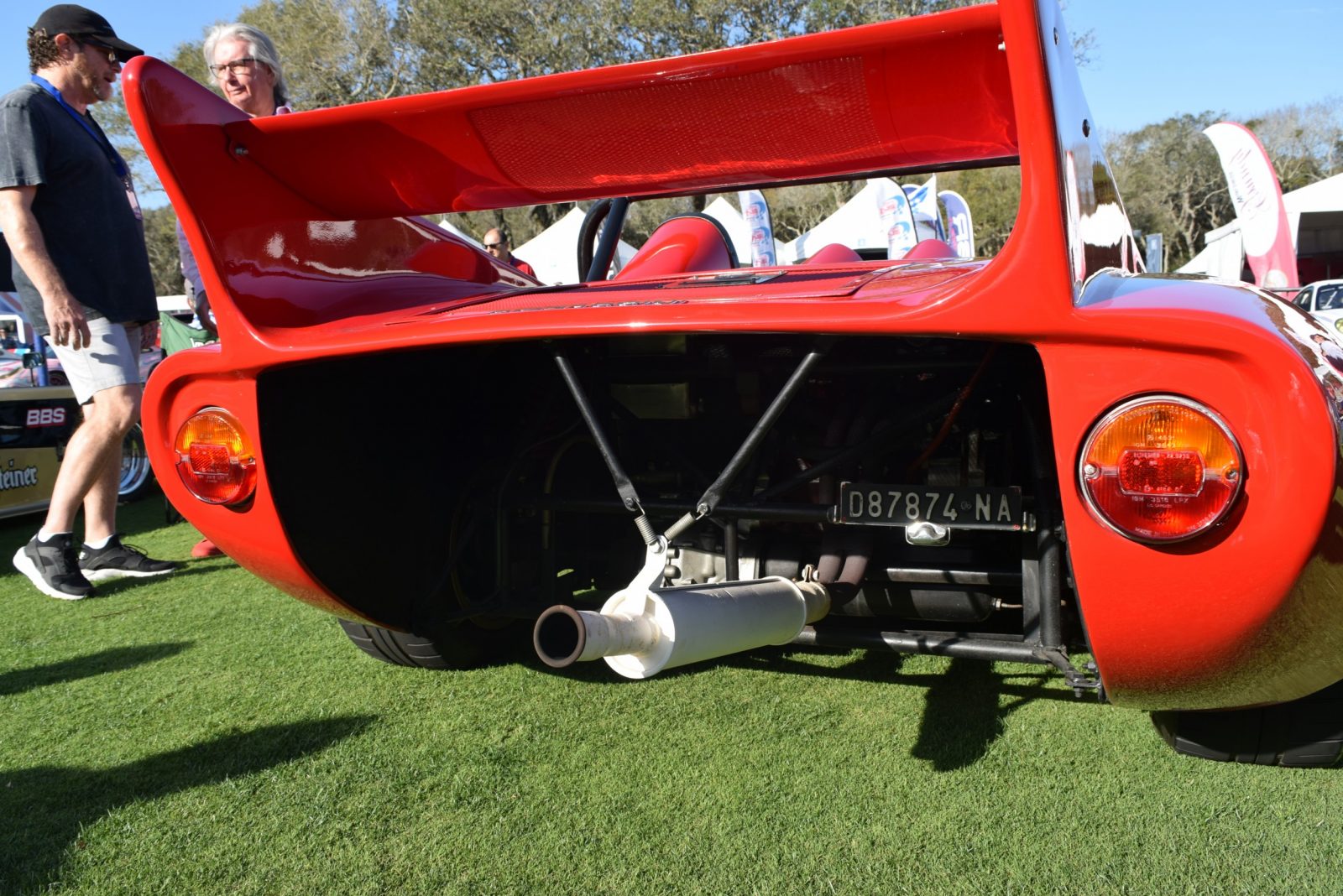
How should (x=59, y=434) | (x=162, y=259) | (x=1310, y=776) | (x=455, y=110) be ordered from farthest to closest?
(x=162, y=259) → (x=59, y=434) → (x=1310, y=776) → (x=455, y=110)

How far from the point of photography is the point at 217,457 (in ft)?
6.21

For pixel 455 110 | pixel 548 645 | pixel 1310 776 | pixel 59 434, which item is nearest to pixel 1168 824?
pixel 1310 776

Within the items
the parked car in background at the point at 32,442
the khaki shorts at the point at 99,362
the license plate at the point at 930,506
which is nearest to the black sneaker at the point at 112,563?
the khaki shorts at the point at 99,362

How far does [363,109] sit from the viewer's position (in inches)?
65.7

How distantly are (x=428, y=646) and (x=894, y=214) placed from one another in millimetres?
13664

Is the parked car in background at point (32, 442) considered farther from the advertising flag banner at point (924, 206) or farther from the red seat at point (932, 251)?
the advertising flag banner at point (924, 206)

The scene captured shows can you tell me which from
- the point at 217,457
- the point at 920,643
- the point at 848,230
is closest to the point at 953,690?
the point at 920,643

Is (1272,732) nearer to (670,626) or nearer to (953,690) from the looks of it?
(953,690)

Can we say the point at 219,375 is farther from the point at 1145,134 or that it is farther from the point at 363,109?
the point at 1145,134

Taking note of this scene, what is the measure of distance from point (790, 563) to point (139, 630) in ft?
7.19

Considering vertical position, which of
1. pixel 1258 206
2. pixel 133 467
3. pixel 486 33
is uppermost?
pixel 486 33

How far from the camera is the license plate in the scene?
174cm

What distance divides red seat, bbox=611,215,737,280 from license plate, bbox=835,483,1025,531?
4.01 feet

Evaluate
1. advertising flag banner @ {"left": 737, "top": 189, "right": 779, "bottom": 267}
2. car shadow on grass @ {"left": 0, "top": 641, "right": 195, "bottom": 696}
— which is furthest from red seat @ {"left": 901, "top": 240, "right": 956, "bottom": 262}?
advertising flag banner @ {"left": 737, "top": 189, "right": 779, "bottom": 267}
